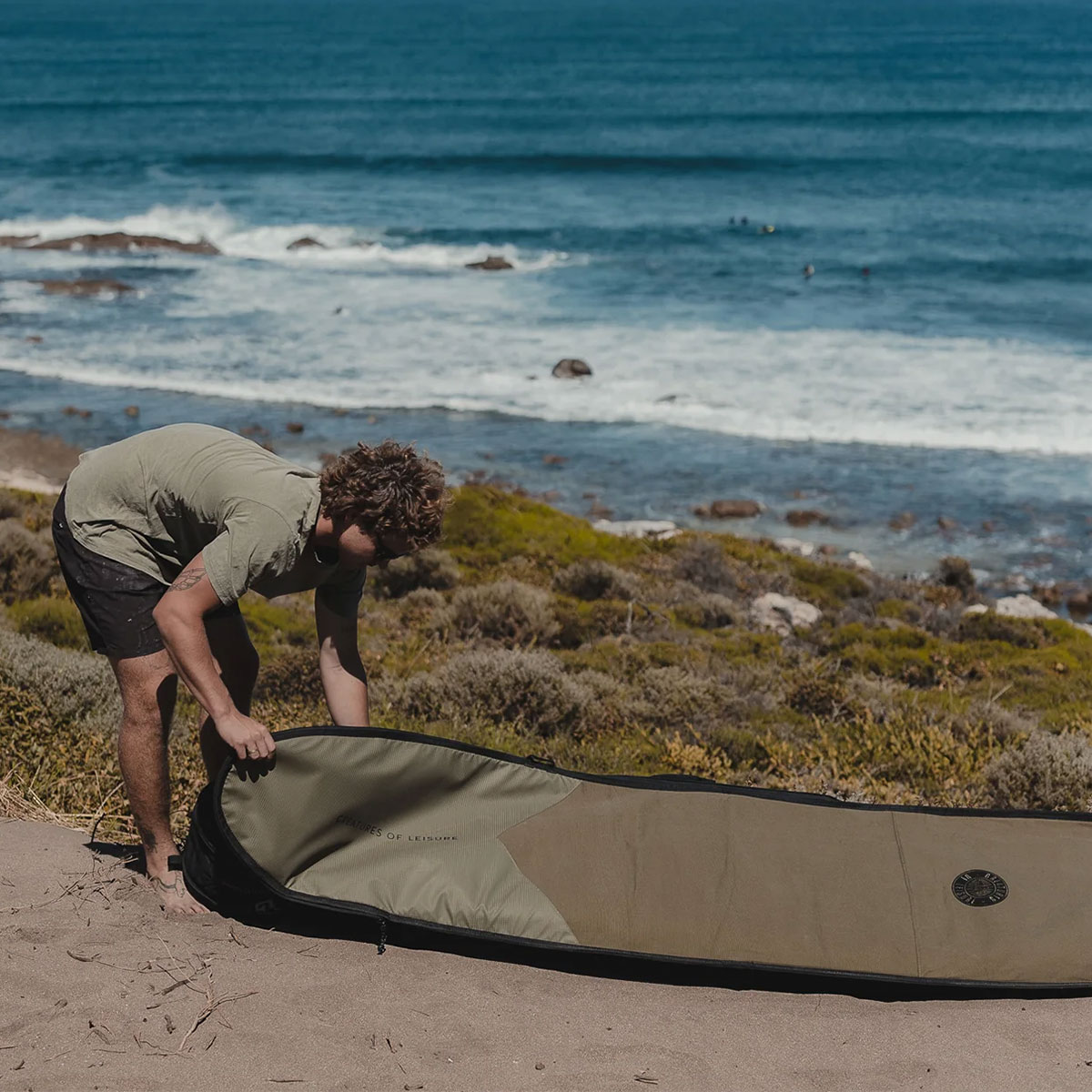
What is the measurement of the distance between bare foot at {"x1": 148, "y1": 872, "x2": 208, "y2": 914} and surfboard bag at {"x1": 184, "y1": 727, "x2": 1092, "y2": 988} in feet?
0.16

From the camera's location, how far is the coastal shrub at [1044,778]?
516 centimetres

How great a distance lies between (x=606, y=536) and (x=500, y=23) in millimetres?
139399

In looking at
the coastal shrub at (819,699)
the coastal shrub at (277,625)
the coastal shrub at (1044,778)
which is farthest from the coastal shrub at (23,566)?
the coastal shrub at (1044,778)

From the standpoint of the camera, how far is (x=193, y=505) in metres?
3.73

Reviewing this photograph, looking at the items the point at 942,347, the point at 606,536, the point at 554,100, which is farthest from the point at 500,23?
the point at 606,536

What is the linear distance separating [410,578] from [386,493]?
6.85 metres

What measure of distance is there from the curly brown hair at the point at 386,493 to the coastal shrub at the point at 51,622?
4.37 m

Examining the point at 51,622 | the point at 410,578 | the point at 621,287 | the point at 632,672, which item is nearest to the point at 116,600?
the point at 51,622

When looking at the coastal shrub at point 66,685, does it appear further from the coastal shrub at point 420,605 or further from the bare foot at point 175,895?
the coastal shrub at point 420,605

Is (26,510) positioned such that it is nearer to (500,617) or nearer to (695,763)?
(500,617)

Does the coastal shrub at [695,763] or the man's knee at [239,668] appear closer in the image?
the man's knee at [239,668]

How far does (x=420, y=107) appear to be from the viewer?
65.9 metres

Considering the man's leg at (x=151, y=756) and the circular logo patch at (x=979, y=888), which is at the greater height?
the man's leg at (x=151, y=756)

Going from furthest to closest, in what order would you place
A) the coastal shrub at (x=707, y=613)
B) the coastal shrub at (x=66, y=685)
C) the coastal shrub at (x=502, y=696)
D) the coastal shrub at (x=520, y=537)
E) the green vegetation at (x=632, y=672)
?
the coastal shrub at (x=520, y=537), the coastal shrub at (x=707, y=613), the coastal shrub at (x=502, y=696), the coastal shrub at (x=66, y=685), the green vegetation at (x=632, y=672)
